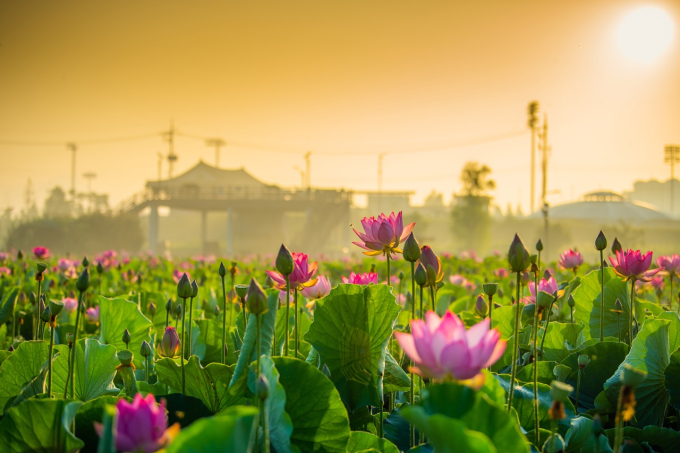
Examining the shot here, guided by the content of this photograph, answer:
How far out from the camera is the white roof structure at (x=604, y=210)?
30.8 meters

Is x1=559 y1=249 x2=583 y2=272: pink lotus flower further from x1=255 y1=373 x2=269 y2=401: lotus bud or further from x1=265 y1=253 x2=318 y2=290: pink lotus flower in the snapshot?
x1=255 y1=373 x2=269 y2=401: lotus bud

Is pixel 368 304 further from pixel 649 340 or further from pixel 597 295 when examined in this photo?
pixel 597 295

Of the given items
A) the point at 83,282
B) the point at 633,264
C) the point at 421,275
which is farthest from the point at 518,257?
the point at 83,282

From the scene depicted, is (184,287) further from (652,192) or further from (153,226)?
(652,192)

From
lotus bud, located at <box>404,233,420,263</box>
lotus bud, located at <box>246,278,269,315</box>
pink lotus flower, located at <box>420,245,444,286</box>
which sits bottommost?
lotus bud, located at <box>246,278,269,315</box>

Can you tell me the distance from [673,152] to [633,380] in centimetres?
5408

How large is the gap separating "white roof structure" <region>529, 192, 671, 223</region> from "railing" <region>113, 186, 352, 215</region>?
39.9ft

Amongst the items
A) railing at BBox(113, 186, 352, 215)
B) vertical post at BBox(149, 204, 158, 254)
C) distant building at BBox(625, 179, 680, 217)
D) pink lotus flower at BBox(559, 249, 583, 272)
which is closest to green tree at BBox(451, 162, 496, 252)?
railing at BBox(113, 186, 352, 215)

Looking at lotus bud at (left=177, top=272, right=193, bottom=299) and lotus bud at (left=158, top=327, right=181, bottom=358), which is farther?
lotus bud at (left=158, top=327, right=181, bottom=358)

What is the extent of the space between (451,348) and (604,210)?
33862 mm

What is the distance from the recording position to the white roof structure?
30750 millimetres

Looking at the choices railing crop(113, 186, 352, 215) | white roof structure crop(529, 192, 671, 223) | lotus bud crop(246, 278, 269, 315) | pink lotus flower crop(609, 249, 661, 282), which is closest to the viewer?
lotus bud crop(246, 278, 269, 315)

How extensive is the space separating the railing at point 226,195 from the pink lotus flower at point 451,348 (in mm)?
24706

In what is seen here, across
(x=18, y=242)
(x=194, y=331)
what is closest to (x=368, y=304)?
(x=194, y=331)
